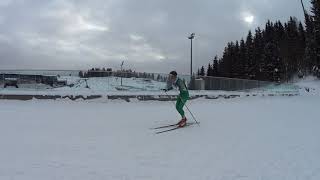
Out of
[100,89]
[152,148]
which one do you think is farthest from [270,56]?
[152,148]

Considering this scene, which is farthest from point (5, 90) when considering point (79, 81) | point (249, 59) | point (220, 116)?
point (249, 59)

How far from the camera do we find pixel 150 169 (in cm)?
764

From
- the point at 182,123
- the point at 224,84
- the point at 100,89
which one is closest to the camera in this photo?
the point at 182,123

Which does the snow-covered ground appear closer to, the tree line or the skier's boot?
the skier's boot

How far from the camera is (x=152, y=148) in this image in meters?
9.70

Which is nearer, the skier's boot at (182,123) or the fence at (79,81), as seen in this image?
the skier's boot at (182,123)

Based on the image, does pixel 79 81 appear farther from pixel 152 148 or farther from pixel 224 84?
pixel 152 148

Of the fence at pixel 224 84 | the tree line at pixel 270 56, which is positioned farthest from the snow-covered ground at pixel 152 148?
the tree line at pixel 270 56

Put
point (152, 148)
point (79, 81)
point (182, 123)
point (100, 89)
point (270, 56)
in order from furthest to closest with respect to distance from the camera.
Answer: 1. point (270, 56)
2. point (79, 81)
3. point (100, 89)
4. point (182, 123)
5. point (152, 148)

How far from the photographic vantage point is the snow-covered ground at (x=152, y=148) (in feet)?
24.1

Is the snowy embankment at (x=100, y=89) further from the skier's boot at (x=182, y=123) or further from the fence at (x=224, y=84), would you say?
the skier's boot at (x=182, y=123)

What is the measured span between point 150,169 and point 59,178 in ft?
5.76

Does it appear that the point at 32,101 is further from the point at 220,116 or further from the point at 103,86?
the point at 220,116

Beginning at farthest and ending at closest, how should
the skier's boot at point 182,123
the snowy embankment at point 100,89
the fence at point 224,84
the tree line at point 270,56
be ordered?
the tree line at point 270,56, the fence at point 224,84, the snowy embankment at point 100,89, the skier's boot at point 182,123
